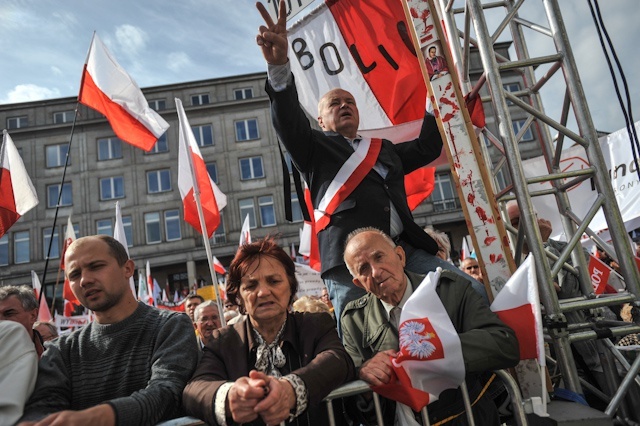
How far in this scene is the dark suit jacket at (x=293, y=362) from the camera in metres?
1.90

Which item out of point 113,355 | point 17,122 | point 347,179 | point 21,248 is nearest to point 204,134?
point 17,122

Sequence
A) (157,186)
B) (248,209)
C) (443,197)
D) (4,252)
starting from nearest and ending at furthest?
(4,252) → (248,209) → (157,186) → (443,197)

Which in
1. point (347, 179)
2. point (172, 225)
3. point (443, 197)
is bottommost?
point (347, 179)

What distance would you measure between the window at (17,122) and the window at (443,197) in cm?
2809

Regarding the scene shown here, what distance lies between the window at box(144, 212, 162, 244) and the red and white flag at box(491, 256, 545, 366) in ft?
97.3

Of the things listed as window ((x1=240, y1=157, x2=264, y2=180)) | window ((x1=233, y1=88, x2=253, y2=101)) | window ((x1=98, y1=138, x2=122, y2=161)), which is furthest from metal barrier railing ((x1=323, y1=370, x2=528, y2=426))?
window ((x1=98, y1=138, x2=122, y2=161))

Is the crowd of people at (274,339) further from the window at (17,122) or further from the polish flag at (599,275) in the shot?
the window at (17,122)

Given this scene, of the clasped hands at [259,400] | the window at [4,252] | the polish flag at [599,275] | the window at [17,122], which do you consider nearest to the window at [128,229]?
the window at [4,252]

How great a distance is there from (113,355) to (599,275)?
3.70 metres

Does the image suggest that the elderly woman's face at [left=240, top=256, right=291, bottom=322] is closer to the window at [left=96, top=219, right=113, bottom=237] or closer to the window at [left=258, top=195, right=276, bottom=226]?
the window at [left=258, top=195, right=276, bottom=226]

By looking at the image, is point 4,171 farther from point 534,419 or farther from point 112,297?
point 534,419

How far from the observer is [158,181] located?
30.7 meters

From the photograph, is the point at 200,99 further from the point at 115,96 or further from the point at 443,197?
the point at 115,96

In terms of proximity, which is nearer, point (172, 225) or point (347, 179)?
point (347, 179)
